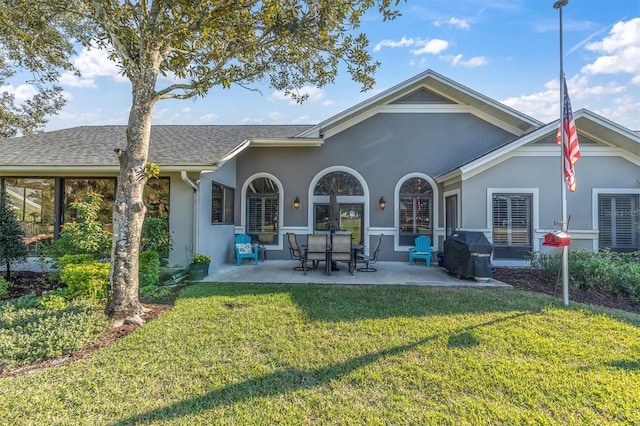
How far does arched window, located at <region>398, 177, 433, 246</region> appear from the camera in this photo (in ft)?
34.7

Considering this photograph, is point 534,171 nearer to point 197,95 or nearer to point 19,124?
point 197,95

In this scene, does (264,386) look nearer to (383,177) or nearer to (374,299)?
(374,299)

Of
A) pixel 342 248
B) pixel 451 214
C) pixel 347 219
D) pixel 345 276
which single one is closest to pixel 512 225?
pixel 451 214

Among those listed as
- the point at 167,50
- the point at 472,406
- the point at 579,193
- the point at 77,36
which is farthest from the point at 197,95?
the point at 579,193

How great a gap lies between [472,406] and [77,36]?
10.3 meters

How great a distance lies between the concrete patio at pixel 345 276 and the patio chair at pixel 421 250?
1.26 ft

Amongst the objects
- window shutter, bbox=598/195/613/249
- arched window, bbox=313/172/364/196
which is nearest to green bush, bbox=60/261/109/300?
arched window, bbox=313/172/364/196

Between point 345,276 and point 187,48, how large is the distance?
6.19 meters

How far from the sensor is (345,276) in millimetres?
8078

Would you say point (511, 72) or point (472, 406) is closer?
point (472, 406)

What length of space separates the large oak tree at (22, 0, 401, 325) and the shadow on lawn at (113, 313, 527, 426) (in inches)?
99.7

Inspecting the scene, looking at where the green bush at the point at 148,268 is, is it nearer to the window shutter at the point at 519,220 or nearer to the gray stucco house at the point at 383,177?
the gray stucco house at the point at 383,177

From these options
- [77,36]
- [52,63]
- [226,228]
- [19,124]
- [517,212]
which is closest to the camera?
[77,36]

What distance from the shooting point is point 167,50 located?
212 inches
